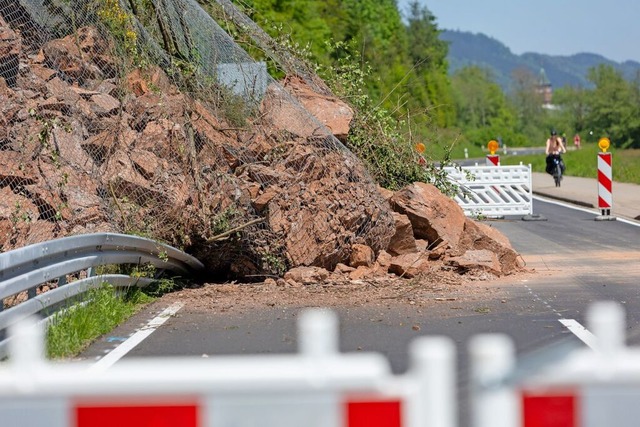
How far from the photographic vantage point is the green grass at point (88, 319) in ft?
25.1

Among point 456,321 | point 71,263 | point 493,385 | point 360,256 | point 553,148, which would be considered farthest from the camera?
point 553,148

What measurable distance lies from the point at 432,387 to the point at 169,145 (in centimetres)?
1000

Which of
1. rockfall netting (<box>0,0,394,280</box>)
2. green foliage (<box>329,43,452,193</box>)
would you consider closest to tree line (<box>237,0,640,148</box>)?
green foliage (<box>329,43,452,193</box>)

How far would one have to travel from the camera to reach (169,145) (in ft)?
39.4

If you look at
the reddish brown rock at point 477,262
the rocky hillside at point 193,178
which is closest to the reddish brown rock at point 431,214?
the rocky hillside at point 193,178

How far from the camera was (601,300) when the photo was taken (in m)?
10.4

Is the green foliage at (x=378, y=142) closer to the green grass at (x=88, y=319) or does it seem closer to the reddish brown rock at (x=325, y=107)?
the reddish brown rock at (x=325, y=107)

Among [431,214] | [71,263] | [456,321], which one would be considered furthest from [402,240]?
[71,263]

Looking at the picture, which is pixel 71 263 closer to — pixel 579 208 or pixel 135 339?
pixel 135 339

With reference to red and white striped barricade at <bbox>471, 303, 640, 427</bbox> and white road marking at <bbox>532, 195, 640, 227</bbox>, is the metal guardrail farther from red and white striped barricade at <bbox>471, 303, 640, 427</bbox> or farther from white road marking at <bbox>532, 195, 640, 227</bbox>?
white road marking at <bbox>532, 195, 640, 227</bbox>

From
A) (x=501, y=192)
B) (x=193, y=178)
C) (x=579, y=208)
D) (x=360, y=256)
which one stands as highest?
(x=501, y=192)

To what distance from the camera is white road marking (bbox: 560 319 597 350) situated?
8023 mm

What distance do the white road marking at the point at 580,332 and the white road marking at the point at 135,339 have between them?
3.36 m

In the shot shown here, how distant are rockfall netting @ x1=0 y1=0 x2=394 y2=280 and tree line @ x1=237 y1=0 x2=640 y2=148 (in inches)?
81.3
